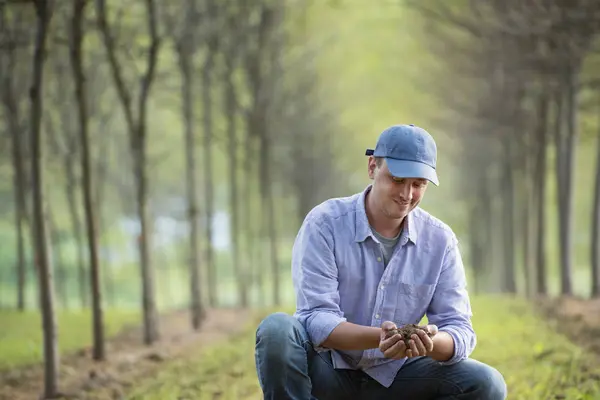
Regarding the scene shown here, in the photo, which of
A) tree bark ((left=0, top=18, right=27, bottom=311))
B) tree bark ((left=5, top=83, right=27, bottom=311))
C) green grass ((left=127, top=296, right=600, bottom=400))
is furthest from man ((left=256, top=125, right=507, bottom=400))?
tree bark ((left=5, top=83, right=27, bottom=311))

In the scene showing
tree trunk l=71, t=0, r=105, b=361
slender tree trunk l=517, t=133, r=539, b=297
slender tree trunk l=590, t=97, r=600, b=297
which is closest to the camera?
tree trunk l=71, t=0, r=105, b=361

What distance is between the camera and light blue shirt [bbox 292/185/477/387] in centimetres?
439

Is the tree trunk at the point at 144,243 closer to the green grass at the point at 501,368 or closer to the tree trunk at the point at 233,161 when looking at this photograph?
the green grass at the point at 501,368

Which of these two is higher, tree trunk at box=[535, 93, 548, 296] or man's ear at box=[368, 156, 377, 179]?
man's ear at box=[368, 156, 377, 179]

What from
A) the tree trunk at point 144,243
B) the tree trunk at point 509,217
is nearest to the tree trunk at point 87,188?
the tree trunk at point 144,243

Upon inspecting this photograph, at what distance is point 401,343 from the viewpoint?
4.05 metres

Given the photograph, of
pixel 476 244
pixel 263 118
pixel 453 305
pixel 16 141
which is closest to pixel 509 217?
pixel 263 118

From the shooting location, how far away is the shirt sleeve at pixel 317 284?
4.29 m

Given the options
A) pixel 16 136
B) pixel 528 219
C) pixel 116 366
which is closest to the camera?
pixel 116 366

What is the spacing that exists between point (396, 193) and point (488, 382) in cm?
107

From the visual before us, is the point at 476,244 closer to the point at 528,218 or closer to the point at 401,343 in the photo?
the point at 528,218

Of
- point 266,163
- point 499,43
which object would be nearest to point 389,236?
point 499,43

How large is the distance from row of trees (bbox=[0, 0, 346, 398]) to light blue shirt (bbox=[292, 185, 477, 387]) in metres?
4.71

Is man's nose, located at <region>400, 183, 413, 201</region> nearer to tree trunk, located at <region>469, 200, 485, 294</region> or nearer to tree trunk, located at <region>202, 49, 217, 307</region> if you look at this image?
tree trunk, located at <region>202, 49, 217, 307</region>
